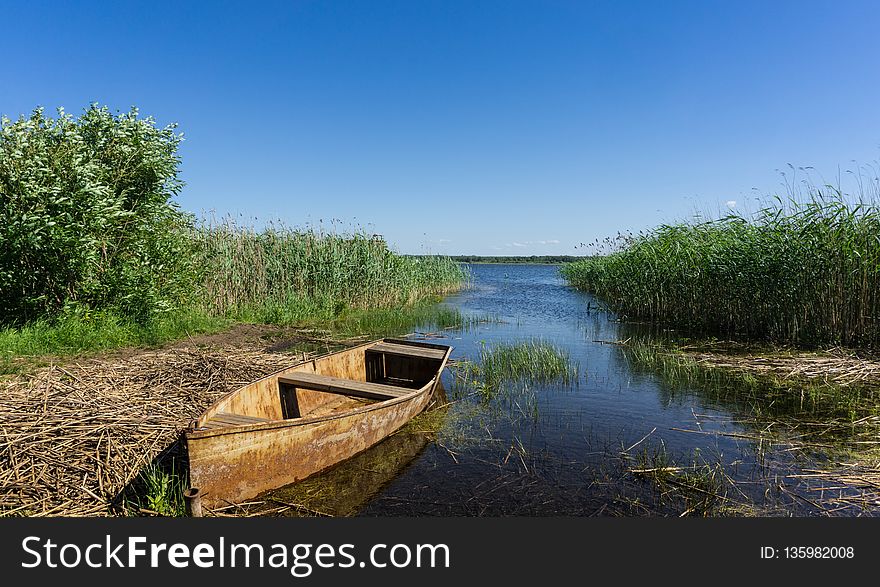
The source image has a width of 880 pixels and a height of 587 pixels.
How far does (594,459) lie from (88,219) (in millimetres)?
9397

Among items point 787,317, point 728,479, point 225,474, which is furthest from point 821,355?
point 225,474

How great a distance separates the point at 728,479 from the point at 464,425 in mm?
3284

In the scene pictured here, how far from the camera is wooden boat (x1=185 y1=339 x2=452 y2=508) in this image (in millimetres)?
4422

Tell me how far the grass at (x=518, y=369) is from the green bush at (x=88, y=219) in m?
7.02

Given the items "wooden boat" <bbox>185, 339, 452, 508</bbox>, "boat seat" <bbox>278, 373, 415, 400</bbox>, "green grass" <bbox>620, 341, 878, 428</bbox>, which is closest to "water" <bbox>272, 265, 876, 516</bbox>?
"green grass" <bbox>620, 341, 878, 428</bbox>

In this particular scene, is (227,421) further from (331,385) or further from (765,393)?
(765,393)

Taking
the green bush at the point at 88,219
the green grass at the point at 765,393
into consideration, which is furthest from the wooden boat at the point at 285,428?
the green bush at the point at 88,219

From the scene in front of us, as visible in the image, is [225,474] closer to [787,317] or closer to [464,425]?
[464,425]

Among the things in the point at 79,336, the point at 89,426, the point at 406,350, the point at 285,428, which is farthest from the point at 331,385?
the point at 79,336

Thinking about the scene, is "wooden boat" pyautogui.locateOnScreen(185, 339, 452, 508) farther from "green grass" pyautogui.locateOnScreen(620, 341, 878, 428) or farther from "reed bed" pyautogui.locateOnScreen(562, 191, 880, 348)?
"reed bed" pyautogui.locateOnScreen(562, 191, 880, 348)

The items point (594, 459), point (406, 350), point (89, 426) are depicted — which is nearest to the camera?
point (89, 426)

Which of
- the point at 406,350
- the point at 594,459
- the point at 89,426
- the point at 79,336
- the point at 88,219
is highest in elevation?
the point at 88,219

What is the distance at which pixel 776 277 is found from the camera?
12.0m

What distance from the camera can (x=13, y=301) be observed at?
32.5 feet
